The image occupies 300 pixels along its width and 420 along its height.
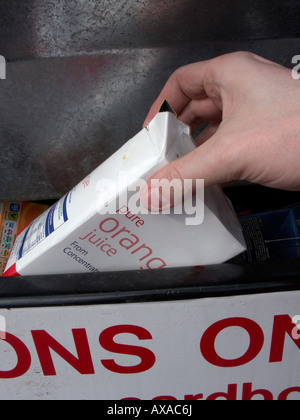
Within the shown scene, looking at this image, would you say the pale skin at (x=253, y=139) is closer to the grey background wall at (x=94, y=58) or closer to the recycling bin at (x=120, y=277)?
the recycling bin at (x=120, y=277)

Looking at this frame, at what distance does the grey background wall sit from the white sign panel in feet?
2.02

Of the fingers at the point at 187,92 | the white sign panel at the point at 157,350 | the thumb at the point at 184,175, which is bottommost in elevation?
the white sign panel at the point at 157,350

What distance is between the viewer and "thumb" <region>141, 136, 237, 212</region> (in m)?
0.68

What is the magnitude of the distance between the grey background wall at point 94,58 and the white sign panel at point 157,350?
62 cm

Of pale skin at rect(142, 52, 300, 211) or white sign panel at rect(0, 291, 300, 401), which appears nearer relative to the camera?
pale skin at rect(142, 52, 300, 211)

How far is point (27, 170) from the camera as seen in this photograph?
1.32 metres

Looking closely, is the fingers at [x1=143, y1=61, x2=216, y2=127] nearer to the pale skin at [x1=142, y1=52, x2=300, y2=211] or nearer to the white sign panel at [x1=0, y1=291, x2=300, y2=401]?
the pale skin at [x1=142, y1=52, x2=300, y2=211]

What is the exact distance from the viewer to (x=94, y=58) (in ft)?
4.02

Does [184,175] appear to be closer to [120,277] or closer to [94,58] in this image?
[120,277]

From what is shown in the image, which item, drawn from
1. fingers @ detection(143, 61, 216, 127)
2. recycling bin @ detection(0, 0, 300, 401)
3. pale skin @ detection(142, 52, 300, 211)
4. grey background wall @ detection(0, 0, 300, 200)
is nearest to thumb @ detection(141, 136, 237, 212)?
pale skin @ detection(142, 52, 300, 211)

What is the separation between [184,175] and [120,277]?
0.81 feet

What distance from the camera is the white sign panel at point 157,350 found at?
31.6 inches

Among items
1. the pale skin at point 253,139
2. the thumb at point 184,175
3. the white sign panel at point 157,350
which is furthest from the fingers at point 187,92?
the white sign panel at point 157,350

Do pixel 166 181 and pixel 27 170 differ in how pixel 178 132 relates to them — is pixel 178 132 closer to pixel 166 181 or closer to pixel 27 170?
pixel 166 181
